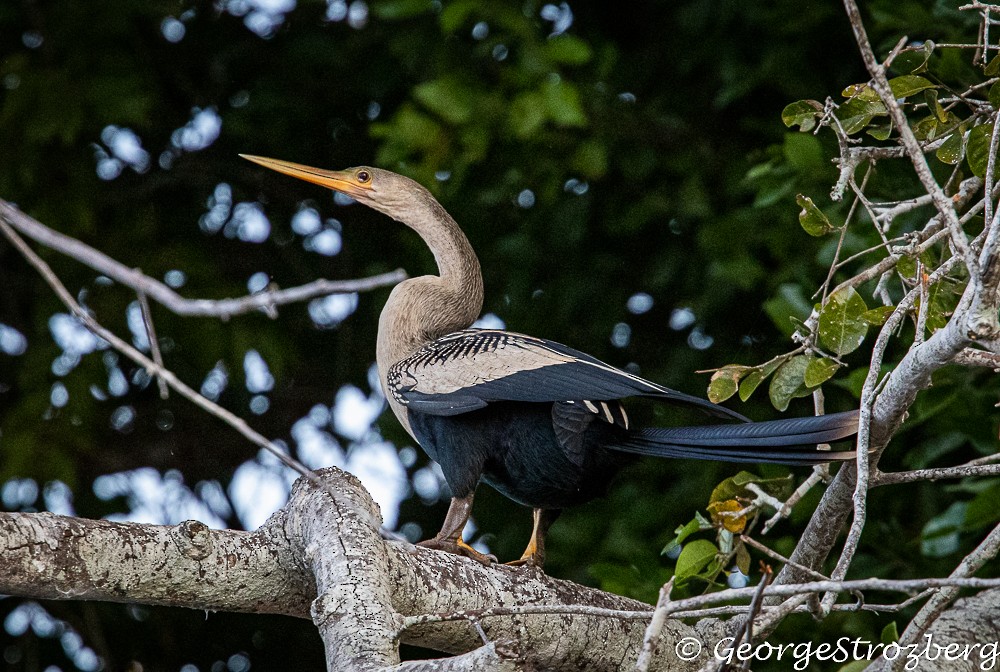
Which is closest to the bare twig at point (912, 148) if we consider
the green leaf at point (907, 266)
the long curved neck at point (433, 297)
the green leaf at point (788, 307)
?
the green leaf at point (907, 266)

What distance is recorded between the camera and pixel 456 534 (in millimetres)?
2365

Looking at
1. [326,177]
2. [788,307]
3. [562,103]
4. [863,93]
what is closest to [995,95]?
[863,93]

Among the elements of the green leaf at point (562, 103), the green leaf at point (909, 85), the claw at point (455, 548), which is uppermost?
the green leaf at point (909, 85)

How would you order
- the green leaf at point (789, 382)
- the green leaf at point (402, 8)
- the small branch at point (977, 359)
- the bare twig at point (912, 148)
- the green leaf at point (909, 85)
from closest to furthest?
the bare twig at point (912, 148)
the small branch at point (977, 359)
the green leaf at point (909, 85)
the green leaf at point (789, 382)
the green leaf at point (402, 8)

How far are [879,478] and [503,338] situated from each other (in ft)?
2.67

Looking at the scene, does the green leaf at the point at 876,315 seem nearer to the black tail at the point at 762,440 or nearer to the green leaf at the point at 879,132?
the black tail at the point at 762,440

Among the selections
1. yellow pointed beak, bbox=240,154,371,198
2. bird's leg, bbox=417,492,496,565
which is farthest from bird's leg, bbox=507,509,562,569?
yellow pointed beak, bbox=240,154,371,198

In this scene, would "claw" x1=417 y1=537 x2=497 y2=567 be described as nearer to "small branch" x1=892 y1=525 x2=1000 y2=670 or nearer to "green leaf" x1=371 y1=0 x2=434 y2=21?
"small branch" x1=892 y1=525 x2=1000 y2=670

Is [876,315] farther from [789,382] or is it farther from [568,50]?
[568,50]

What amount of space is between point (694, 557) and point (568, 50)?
1422mm

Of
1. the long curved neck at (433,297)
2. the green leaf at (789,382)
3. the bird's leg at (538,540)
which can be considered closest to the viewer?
the green leaf at (789,382)

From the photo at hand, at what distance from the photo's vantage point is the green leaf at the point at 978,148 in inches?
77.1

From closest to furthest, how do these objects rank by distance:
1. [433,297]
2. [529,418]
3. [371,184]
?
[529,418], [433,297], [371,184]

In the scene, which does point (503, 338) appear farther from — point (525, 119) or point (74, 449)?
point (74, 449)
